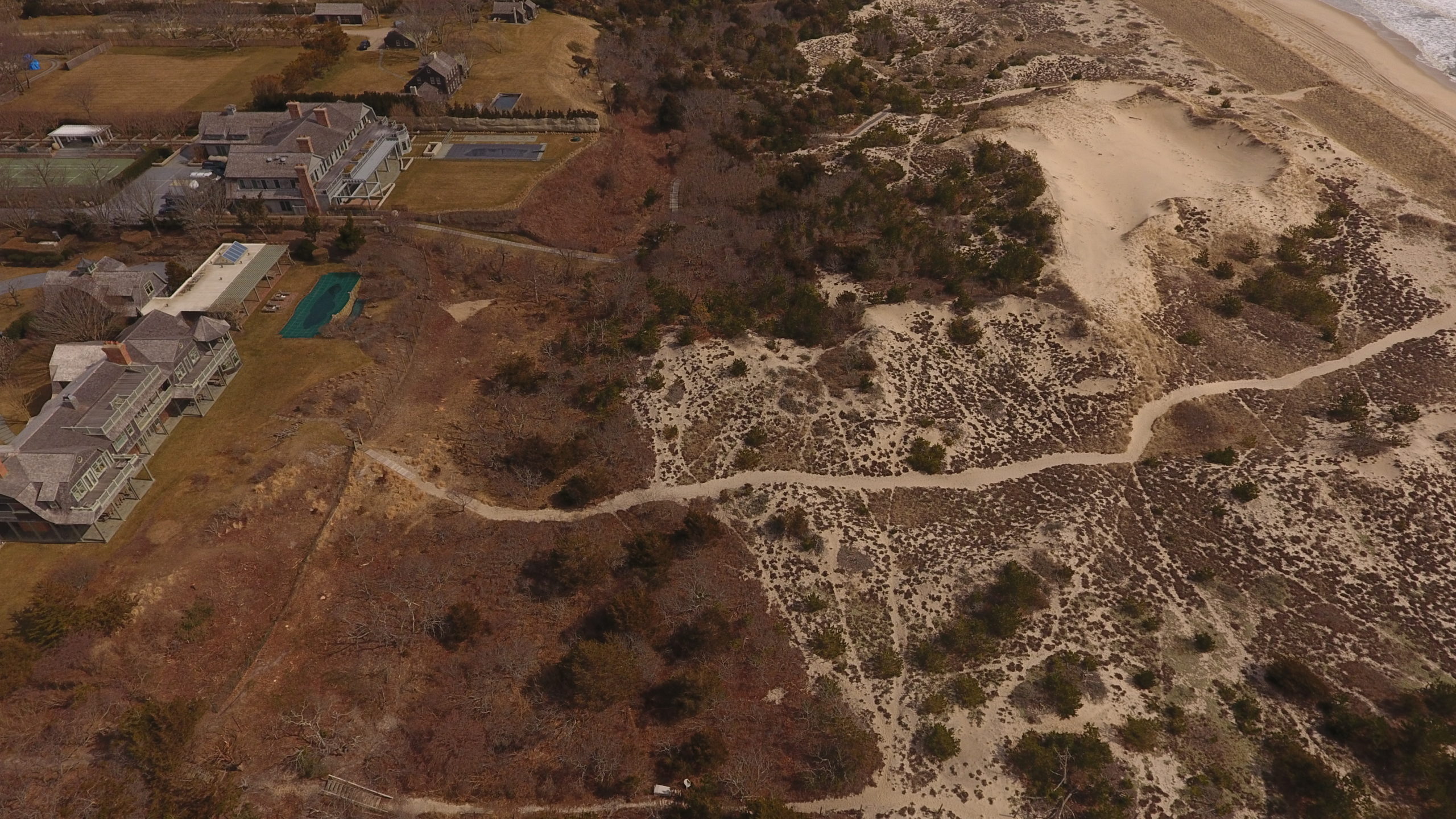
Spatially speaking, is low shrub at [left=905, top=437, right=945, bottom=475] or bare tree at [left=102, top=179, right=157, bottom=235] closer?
low shrub at [left=905, top=437, right=945, bottom=475]

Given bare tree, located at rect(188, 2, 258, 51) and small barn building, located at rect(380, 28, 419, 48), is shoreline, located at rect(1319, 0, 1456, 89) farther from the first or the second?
bare tree, located at rect(188, 2, 258, 51)

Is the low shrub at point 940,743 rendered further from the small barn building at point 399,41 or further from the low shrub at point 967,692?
the small barn building at point 399,41

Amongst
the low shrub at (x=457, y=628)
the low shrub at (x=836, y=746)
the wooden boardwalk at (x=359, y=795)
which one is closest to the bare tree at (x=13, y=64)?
the low shrub at (x=457, y=628)

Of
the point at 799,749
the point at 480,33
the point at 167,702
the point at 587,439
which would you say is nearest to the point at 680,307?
the point at 587,439

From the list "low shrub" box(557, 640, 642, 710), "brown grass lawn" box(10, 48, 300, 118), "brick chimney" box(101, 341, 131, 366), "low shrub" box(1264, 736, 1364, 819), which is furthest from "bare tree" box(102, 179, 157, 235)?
"low shrub" box(1264, 736, 1364, 819)

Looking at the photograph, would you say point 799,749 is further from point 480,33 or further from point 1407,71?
point 1407,71

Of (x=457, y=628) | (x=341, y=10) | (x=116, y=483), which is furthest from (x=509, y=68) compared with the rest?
(x=457, y=628)
